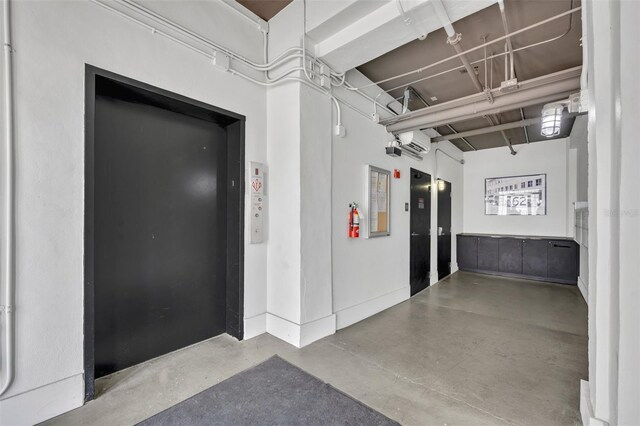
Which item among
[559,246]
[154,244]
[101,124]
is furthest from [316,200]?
[559,246]

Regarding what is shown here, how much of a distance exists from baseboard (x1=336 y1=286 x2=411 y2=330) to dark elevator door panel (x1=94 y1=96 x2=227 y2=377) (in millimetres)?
1287

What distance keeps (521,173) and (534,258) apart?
193cm

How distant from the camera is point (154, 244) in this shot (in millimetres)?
2387

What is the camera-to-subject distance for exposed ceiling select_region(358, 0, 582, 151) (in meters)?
2.45

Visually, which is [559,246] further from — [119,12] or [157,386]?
[119,12]

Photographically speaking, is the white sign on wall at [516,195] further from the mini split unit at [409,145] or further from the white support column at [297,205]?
the white support column at [297,205]

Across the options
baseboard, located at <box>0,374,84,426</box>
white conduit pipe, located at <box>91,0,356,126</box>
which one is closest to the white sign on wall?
white conduit pipe, located at <box>91,0,356,126</box>

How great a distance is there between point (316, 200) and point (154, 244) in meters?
1.49

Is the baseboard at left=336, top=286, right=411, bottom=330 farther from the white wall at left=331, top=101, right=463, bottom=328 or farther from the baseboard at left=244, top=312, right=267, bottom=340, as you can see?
the baseboard at left=244, top=312, right=267, bottom=340

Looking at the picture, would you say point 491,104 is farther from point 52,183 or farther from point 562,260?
point 562,260

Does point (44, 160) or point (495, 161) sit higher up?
point (495, 161)

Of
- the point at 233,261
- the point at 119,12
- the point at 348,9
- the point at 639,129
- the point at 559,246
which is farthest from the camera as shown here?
the point at 559,246

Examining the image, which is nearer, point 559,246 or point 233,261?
point 233,261

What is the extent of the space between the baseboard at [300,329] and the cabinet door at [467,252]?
4709 mm
